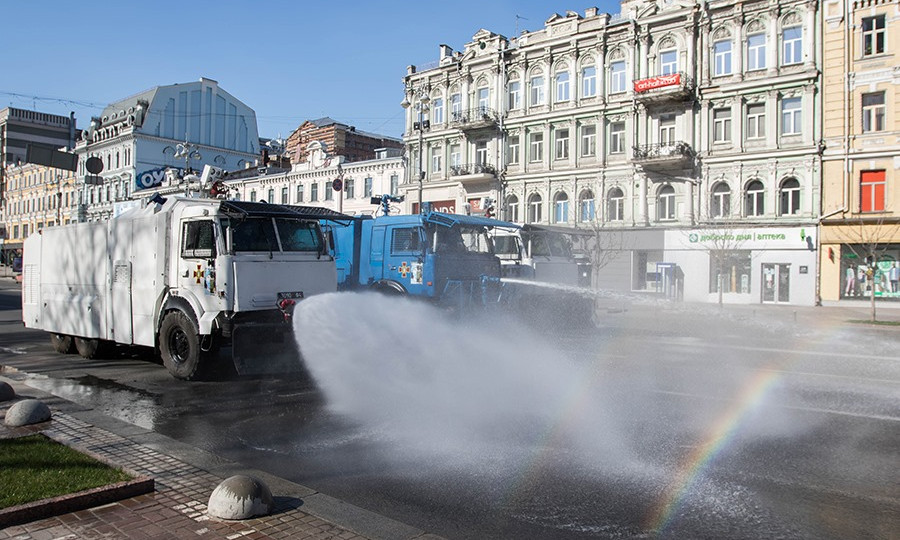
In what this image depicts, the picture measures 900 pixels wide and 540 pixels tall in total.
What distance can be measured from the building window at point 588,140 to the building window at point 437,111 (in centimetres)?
1139

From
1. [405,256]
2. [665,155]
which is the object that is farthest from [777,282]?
[405,256]

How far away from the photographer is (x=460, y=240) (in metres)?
16.5

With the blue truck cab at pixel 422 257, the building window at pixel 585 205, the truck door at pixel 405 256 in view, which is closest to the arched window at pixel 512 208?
the building window at pixel 585 205

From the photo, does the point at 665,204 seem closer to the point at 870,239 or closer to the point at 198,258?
the point at 870,239

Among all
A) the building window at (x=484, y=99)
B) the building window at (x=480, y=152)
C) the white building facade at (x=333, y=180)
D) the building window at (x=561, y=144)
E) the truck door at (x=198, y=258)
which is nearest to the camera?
the truck door at (x=198, y=258)

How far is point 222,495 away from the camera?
4934 mm

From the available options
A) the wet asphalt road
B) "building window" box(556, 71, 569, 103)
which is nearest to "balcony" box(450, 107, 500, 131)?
"building window" box(556, 71, 569, 103)

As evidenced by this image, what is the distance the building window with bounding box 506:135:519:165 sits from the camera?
44.1m

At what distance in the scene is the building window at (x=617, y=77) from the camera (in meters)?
39.2

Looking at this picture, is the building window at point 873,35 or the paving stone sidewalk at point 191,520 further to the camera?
the building window at point 873,35

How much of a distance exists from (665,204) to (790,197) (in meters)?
6.57

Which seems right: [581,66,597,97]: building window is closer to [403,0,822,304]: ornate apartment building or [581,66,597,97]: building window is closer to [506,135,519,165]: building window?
[403,0,822,304]: ornate apartment building

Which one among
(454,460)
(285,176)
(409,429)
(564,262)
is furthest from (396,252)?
(285,176)

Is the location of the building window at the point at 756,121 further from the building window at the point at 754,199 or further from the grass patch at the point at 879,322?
the grass patch at the point at 879,322
